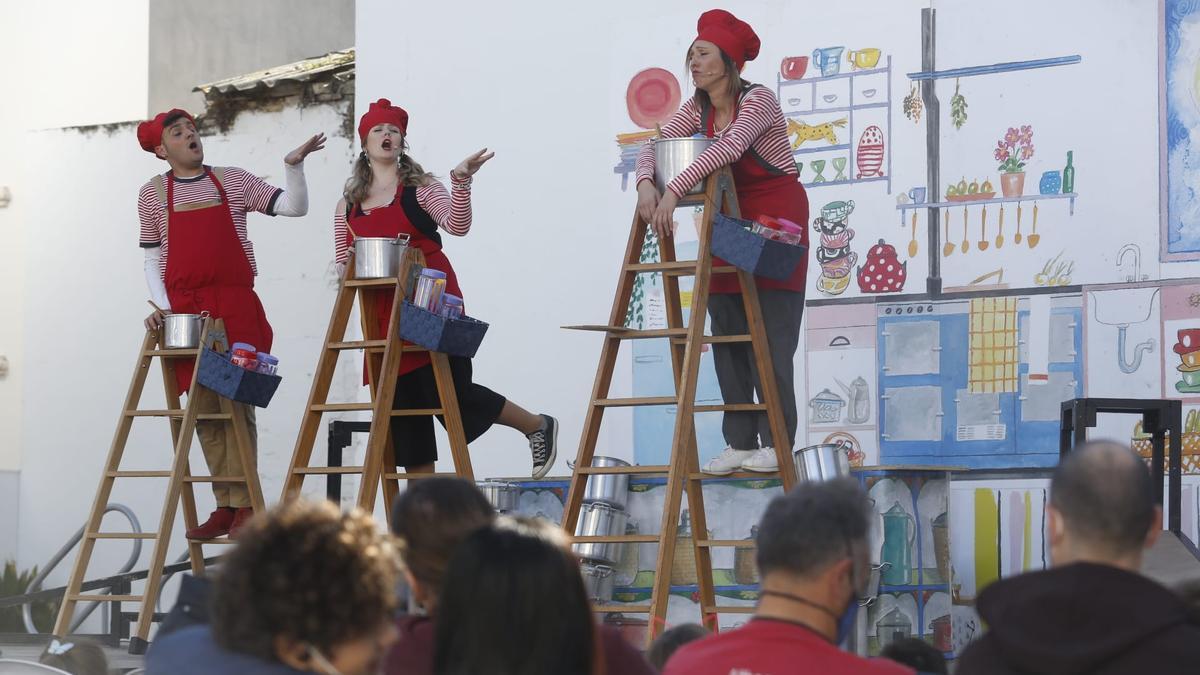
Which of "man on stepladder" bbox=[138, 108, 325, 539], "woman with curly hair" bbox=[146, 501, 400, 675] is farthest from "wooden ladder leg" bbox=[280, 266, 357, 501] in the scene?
"woman with curly hair" bbox=[146, 501, 400, 675]

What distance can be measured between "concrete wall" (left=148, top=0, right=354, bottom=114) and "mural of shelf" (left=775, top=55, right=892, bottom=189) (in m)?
5.02

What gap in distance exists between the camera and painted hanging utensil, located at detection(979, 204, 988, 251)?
6.27 m

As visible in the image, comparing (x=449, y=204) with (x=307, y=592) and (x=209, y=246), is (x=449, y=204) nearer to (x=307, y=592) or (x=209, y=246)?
(x=209, y=246)

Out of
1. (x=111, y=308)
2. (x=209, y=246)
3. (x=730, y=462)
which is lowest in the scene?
(x=730, y=462)

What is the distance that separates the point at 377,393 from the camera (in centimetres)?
506

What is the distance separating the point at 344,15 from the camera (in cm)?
1123

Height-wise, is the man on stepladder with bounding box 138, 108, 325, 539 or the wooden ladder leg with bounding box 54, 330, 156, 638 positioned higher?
the man on stepladder with bounding box 138, 108, 325, 539

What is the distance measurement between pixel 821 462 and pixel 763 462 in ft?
0.59

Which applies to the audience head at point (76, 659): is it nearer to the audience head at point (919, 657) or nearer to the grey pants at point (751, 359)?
the grey pants at point (751, 359)

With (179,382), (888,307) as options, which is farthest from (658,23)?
(179,382)

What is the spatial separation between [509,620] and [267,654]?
315 mm

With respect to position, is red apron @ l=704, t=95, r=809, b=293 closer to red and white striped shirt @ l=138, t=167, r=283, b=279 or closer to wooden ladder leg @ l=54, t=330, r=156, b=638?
red and white striped shirt @ l=138, t=167, r=283, b=279

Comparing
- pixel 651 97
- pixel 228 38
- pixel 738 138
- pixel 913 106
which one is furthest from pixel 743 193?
pixel 228 38

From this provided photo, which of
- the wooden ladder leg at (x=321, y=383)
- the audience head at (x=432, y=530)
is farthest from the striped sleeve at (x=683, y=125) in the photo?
the audience head at (x=432, y=530)
